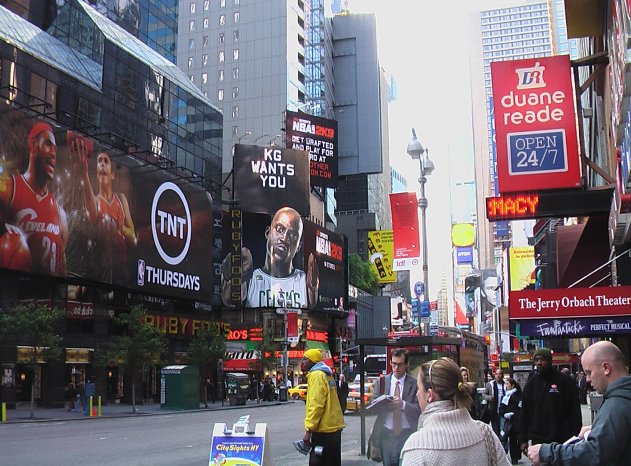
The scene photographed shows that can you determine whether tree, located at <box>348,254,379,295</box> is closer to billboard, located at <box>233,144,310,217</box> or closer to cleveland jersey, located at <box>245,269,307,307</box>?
cleveland jersey, located at <box>245,269,307,307</box>

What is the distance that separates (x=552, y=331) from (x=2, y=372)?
30.4 metres

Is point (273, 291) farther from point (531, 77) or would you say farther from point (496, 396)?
point (496, 396)

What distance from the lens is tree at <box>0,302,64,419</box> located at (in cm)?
3256

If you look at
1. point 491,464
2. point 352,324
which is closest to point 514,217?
point 491,464

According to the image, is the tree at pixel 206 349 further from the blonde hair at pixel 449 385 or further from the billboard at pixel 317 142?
the blonde hair at pixel 449 385

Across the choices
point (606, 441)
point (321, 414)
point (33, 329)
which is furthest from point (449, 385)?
point (33, 329)

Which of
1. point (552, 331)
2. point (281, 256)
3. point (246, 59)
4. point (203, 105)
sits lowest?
point (552, 331)

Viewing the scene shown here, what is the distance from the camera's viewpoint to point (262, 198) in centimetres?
7688

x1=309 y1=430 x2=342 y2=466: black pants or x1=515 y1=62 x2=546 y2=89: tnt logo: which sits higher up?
x1=515 y1=62 x2=546 y2=89: tnt logo

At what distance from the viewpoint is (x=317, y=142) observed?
8950 centimetres

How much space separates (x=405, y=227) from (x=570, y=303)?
1340 cm

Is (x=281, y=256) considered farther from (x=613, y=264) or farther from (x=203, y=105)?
(x=613, y=264)

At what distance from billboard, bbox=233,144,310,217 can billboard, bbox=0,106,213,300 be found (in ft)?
59.0

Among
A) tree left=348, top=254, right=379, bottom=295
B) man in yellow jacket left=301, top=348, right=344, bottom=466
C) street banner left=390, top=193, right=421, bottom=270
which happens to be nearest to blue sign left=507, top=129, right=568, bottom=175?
man in yellow jacket left=301, top=348, right=344, bottom=466
